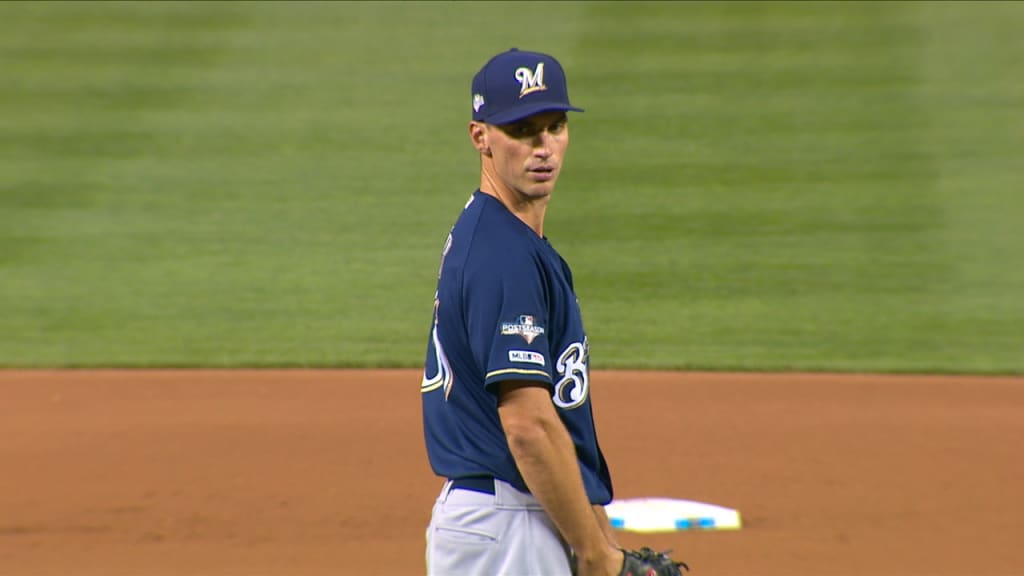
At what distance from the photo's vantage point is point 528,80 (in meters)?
3.08

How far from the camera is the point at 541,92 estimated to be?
121 inches

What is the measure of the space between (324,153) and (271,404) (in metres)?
5.81

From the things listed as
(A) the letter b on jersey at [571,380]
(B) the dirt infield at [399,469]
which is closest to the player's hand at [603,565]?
(A) the letter b on jersey at [571,380]

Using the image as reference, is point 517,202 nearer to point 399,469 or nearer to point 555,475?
point 555,475

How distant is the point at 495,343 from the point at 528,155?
456 mm

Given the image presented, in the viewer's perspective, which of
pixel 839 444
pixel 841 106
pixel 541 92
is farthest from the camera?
pixel 841 106

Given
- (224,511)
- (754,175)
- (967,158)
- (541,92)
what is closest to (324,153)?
(754,175)

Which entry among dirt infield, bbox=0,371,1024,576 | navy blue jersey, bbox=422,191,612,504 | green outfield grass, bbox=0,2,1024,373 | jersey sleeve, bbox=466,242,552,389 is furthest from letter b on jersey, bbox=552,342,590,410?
green outfield grass, bbox=0,2,1024,373

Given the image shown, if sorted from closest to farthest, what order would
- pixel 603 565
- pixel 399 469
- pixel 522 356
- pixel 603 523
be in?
pixel 522 356, pixel 603 565, pixel 603 523, pixel 399 469

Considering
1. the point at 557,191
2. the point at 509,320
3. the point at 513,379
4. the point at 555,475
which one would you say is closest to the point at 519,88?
the point at 509,320

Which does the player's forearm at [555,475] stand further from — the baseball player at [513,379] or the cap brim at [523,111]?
the cap brim at [523,111]

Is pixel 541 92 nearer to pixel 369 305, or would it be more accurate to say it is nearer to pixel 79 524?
pixel 79 524

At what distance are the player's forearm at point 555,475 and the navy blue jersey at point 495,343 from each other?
112 mm

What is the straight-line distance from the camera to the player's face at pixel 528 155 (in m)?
3.11
